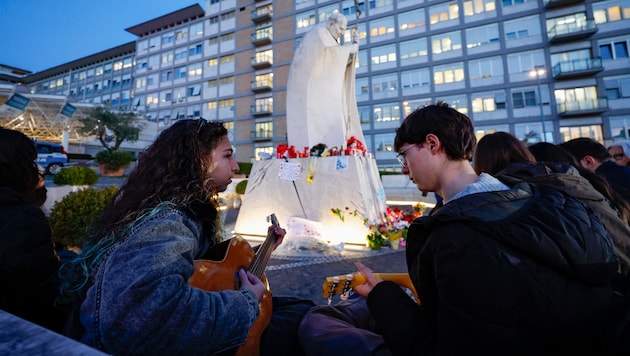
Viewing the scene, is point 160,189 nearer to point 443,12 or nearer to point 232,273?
point 232,273

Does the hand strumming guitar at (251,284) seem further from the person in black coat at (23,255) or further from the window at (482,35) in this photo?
the window at (482,35)

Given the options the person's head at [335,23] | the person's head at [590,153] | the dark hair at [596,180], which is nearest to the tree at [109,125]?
the person's head at [335,23]

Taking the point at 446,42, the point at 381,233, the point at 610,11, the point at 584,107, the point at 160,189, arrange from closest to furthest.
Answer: the point at 160,189 → the point at 381,233 → the point at 610,11 → the point at 584,107 → the point at 446,42

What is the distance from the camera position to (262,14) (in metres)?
31.5

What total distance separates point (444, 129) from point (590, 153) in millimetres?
2857

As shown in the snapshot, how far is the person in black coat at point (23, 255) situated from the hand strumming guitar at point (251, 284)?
103 cm

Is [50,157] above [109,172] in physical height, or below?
above

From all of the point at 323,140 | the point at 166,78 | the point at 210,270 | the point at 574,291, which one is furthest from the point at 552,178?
the point at 166,78

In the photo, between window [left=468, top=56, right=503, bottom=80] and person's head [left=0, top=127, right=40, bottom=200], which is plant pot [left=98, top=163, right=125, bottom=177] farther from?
window [left=468, top=56, right=503, bottom=80]

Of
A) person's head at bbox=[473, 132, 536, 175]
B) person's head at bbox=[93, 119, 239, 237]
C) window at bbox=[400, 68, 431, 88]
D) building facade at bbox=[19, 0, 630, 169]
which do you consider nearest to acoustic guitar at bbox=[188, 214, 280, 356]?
person's head at bbox=[93, 119, 239, 237]

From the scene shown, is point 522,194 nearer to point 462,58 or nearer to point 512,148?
point 512,148

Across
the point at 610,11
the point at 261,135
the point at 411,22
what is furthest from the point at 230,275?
the point at 610,11

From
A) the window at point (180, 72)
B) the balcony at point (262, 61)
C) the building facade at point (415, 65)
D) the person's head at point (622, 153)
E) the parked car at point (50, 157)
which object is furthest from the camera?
the window at point (180, 72)

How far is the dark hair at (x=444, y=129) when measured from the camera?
56.0 inches
